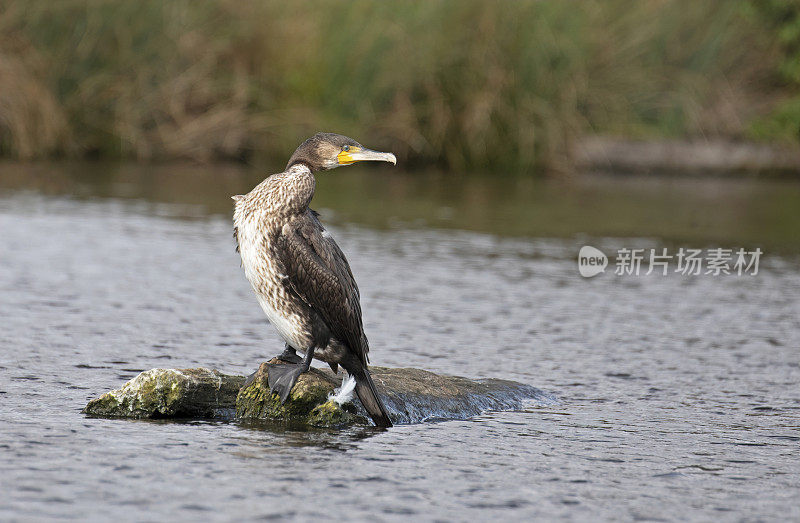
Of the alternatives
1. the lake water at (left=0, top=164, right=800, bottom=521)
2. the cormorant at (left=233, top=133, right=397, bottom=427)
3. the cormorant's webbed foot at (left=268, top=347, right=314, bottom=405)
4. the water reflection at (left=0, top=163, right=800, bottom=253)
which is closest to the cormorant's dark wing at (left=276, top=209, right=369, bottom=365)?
the cormorant at (left=233, top=133, right=397, bottom=427)

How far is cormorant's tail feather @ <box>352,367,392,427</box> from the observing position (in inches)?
253

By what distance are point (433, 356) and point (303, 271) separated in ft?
7.96

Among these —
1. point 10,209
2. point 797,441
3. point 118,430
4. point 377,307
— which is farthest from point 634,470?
point 10,209

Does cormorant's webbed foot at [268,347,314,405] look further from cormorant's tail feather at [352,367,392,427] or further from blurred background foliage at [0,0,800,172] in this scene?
blurred background foliage at [0,0,800,172]

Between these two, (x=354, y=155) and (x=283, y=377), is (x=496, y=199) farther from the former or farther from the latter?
(x=283, y=377)

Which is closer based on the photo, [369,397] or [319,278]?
[319,278]

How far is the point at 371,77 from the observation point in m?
21.3

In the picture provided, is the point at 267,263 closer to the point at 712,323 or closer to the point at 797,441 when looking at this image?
the point at 797,441

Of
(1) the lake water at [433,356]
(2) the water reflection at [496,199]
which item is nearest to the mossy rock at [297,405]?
(1) the lake water at [433,356]

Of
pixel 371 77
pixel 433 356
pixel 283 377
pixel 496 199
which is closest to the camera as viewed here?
pixel 283 377

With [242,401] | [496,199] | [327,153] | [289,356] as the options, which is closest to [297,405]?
[242,401]

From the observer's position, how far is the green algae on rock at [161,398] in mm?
6371

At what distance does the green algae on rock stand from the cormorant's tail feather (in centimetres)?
72

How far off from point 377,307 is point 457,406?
3386 millimetres
